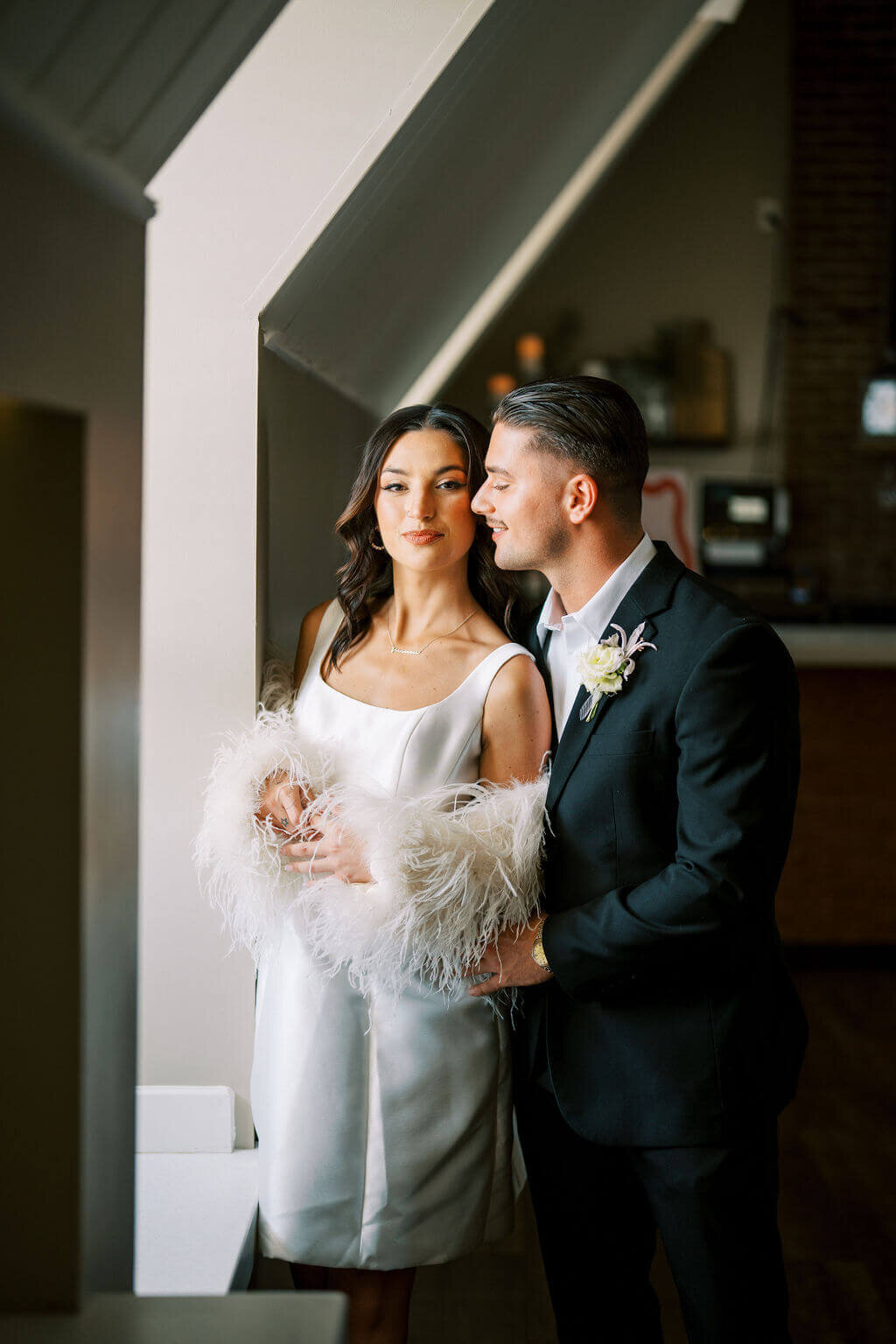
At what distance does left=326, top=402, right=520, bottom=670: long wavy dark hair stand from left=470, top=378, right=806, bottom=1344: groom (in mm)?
127

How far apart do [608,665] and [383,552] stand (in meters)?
0.54

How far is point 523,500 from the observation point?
5.44 ft

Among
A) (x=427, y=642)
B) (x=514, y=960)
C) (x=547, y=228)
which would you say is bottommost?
(x=514, y=960)

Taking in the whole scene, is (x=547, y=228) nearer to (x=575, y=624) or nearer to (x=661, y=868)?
(x=575, y=624)

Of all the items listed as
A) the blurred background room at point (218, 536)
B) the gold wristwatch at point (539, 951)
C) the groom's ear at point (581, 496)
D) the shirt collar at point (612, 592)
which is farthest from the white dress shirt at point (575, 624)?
the blurred background room at point (218, 536)

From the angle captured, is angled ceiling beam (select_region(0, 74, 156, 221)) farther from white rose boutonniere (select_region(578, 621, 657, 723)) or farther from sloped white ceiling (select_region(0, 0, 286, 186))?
white rose boutonniere (select_region(578, 621, 657, 723))

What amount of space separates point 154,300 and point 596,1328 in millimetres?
1773

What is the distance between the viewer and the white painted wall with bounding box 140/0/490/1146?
1873 millimetres

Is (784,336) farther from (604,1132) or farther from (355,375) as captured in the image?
(604,1132)

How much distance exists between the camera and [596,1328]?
1.84 m

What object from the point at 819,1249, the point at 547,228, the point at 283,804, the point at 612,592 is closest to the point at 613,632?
the point at 612,592

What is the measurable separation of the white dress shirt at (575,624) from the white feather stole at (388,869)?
18 cm

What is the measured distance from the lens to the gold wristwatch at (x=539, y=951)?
1.64 m

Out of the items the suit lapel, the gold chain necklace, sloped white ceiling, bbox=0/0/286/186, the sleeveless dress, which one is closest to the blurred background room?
sloped white ceiling, bbox=0/0/286/186
